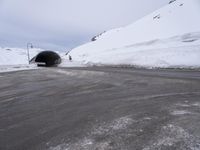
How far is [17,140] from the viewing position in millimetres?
4102

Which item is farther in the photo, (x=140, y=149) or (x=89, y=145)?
(x=89, y=145)

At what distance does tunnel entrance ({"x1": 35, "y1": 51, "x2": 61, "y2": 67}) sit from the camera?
1838 inches

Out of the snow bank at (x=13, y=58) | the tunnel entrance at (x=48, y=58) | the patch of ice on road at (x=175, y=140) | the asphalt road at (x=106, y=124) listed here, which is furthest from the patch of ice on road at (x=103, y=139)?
the snow bank at (x=13, y=58)

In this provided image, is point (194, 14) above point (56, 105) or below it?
above

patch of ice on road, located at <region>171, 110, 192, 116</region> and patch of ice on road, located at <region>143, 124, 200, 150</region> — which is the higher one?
patch of ice on road, located at <region>171, 110, 192, 116</region>

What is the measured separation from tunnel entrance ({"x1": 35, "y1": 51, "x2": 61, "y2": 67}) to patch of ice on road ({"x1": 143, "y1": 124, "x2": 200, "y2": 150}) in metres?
43.4

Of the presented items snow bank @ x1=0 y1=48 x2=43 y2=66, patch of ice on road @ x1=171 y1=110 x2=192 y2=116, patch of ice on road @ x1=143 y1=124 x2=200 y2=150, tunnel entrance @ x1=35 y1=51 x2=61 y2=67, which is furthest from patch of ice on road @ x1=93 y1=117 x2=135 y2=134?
snow bank @ x1=0 y1=48 x2=43 y2=66

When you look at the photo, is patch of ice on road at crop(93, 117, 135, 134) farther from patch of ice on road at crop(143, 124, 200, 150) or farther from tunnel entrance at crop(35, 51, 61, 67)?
tunnel entrance at crop(35, 51, 61, 67)

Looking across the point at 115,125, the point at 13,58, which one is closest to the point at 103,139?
the point at 115,125

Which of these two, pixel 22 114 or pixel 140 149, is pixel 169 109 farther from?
pixel 22 114

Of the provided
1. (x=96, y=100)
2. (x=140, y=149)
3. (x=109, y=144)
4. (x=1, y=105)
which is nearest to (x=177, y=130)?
(x=140, y=149)

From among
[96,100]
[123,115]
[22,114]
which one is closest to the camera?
[123,115]

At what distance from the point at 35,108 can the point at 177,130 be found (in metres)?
3.97

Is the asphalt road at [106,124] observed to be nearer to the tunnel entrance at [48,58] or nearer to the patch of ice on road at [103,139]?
the patch of ice on road at [103,139]
